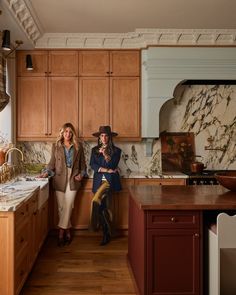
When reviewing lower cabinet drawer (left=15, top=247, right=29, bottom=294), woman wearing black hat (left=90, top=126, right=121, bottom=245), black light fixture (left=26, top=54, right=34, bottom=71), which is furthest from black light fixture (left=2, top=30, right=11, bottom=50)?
lower cabinet drawer (left=15, top=247, right=29, bottom=294)

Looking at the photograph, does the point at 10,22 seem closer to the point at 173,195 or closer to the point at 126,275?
the point at 173,195

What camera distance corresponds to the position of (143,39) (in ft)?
15.9

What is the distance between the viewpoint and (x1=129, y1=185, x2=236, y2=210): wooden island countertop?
255 centimetres

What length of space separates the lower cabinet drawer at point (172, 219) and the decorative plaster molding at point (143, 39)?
2966 mm

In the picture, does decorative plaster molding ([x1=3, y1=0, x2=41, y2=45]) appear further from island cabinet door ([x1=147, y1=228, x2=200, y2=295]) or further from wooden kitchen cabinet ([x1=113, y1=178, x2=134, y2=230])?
island cabinet door ([x1=147, y1=228, x2=200, y2=295])

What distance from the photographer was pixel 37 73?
16.3 ft

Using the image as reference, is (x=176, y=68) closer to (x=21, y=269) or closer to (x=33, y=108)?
(x=33, y=108)

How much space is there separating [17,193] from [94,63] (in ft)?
8.32

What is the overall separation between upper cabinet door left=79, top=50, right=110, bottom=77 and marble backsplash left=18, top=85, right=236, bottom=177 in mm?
Result: 1042

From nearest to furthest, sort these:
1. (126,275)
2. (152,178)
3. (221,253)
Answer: (221,253) < (126,275) < (152,178)

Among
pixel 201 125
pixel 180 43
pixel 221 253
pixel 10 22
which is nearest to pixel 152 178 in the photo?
pixel 201 125

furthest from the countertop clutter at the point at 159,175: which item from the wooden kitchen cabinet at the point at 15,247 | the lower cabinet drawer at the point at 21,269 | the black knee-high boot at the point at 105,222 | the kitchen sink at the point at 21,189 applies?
the lower cabinet drawer at the point at 21,269

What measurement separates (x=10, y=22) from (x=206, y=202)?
2808 mm

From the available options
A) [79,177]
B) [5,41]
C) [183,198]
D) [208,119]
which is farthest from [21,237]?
[208,119]
